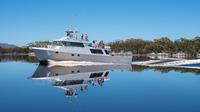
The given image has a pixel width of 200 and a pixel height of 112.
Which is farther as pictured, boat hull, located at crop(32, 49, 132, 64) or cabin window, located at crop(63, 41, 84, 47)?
cabin window, located at crop(63, 41, 84, 47)

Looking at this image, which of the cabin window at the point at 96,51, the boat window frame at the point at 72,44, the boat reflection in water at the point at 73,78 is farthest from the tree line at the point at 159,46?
the boat reflection in water at the point at 73,78

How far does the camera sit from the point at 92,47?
47562 mm

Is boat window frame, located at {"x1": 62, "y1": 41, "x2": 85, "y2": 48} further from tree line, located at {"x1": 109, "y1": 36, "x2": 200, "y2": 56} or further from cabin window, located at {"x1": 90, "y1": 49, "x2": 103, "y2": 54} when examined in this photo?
tree line, located at {"x1": 109, "y1": 36, "x2": 200, "y2": 56}

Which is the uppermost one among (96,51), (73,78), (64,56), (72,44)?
(72,44)

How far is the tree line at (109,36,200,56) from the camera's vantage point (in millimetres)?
101188

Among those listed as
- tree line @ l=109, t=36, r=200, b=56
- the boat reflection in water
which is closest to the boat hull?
the boat reflection in water

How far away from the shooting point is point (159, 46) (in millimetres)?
110500

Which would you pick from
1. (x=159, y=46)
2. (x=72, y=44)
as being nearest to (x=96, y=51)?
→ (x=72, y=44)

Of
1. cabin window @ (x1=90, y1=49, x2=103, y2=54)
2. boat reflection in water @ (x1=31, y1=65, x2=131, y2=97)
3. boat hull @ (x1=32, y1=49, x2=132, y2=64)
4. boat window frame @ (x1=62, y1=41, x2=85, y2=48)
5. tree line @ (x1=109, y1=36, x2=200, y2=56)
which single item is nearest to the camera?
boat reflection in water @ (x1=31, y1=65, x2=131, y2=97)

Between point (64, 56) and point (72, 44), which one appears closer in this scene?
point (64, 56)

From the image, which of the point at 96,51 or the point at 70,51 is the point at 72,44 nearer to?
the point at 70,51

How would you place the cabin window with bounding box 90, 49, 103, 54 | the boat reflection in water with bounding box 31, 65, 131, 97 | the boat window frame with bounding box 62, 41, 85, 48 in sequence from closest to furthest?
1. the boat reflection in water with bounding box 31, 65, 131, 97
2. the boat window frame with bounding box 62, 41, 85, 48
3. the cabin window with bounding box 90, 49, 103, 54

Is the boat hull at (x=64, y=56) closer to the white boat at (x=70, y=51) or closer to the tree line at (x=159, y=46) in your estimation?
the white boat at (x=70, y=51)

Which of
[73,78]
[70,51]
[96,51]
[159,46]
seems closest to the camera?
[73,78]
